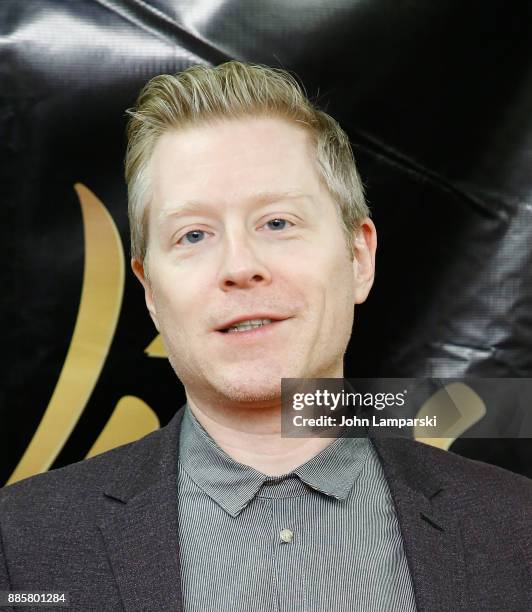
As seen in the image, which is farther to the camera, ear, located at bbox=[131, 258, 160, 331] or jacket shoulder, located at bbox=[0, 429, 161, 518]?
ear, located at bbox=[131, 258, 160, 331]

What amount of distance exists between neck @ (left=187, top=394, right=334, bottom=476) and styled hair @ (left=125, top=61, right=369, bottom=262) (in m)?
0.34

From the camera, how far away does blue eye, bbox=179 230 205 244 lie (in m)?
Answer: 1.61

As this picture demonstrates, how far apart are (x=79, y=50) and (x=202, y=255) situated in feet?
2.28

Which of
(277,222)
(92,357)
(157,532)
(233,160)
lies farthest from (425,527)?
(92,357)

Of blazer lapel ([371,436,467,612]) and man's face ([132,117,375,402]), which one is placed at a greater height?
man's face ([132,117,375,402])

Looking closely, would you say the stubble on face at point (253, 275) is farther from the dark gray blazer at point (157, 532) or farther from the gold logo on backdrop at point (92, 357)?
the gold logo on backdrop at point (92, 357)

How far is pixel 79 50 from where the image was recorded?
2008 mm

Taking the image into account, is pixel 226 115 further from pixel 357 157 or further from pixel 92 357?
pixel 92 357

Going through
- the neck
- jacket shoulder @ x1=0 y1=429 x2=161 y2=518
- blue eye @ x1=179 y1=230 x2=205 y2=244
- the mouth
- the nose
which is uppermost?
blue eye @ x1=179 y1=230 x2=205 y2=244

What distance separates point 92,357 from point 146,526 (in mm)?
596

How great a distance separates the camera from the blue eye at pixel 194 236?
1.61m

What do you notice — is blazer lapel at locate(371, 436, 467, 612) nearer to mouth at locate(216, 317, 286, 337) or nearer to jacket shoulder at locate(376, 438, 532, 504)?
jacket shoulder at locate(376, 438, 532, 504)

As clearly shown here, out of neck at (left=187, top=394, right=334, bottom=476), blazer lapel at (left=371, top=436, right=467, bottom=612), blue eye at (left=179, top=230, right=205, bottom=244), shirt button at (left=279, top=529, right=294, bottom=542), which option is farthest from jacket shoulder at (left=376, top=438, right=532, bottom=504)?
blue eye at (left=179, top=230, right=205, bottom=244)

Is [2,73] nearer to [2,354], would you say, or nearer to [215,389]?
[2,354]
